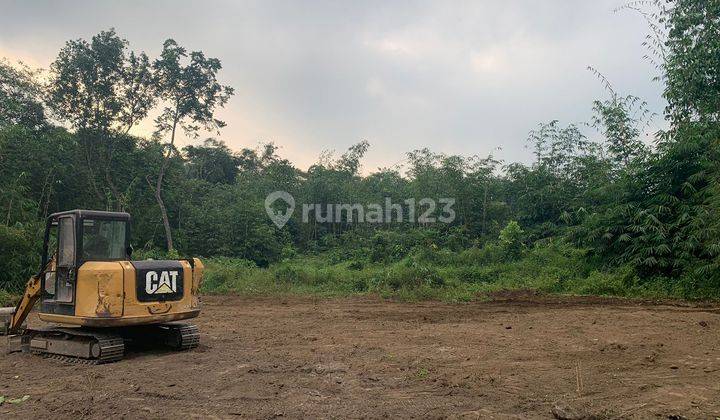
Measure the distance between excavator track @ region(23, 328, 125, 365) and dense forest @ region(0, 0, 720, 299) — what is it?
843 centimetres

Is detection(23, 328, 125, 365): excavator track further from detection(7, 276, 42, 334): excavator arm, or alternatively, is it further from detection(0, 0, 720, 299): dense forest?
detection(0, 0, 720, 299): dense forest

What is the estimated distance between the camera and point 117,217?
7543mm

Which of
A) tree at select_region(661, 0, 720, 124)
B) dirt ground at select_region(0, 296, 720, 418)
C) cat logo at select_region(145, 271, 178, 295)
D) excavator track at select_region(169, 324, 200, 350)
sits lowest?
dirt ground at select_region(0, 296, 720, 418)

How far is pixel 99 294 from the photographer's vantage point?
6695mm

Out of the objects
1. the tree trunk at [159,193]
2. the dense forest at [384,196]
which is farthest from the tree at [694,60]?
the tree trunk at [159,193]

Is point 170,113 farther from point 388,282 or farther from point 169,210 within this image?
point 388,282

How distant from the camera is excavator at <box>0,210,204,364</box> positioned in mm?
6758

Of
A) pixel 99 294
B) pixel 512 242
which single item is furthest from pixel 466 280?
pixel 99 294

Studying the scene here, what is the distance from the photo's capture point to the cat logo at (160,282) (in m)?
7.04

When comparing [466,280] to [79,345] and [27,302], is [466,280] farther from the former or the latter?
[27,302]

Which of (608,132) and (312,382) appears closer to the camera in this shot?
(312,382)

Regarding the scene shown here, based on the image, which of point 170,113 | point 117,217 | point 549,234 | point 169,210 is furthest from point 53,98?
point 549,234

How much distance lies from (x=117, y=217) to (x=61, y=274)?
3.40 feet

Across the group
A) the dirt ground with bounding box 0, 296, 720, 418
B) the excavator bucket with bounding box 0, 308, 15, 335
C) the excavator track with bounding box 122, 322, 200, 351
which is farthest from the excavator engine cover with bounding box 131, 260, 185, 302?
the excavator bucket with bounding box 0, 308, 15, 335
